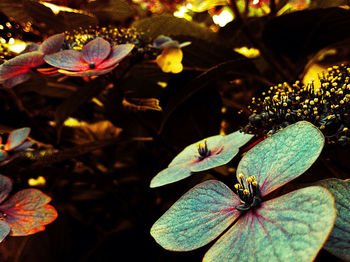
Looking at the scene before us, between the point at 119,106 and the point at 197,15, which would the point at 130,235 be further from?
the point at 197,15

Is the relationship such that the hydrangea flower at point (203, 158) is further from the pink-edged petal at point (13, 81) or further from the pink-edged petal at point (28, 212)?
the pink-edged petal at point (13, 81)

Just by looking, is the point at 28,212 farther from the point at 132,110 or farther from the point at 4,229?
the point at 132,110

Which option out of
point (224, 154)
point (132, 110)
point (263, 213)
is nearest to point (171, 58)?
point (132, 110)

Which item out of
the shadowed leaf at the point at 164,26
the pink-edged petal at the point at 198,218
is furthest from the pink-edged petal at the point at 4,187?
the shadowed leaf at the point at 164,26

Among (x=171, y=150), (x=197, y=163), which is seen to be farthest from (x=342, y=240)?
(x=171, y=150)

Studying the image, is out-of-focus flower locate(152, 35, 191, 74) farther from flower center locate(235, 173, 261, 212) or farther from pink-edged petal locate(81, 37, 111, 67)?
flower center locate(235, 173, 261, 212)
